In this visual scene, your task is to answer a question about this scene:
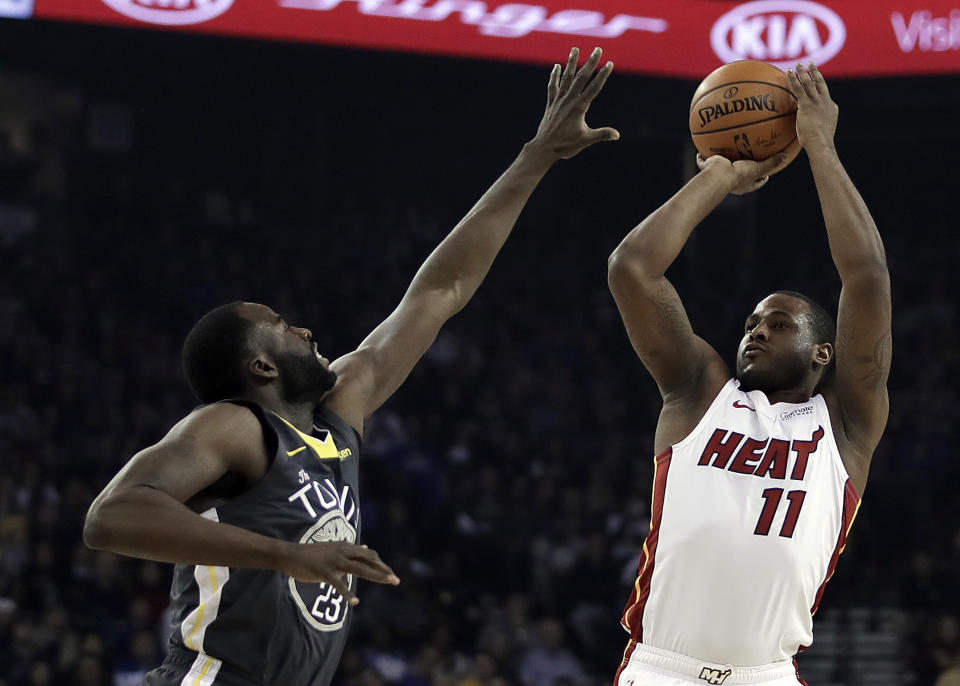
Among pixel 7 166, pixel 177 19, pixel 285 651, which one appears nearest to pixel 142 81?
pixel 7 166

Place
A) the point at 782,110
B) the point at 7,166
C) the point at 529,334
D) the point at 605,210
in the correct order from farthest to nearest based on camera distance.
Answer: the point at 605,210, the point at 7,166, the point at 529,334, the point at 782,110

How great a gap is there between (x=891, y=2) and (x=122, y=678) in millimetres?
7563

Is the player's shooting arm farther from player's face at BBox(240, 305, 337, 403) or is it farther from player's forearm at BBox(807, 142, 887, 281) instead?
player's face at BBox(240, 305, 337, 403)

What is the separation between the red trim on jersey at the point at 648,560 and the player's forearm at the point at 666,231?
57 centimetres

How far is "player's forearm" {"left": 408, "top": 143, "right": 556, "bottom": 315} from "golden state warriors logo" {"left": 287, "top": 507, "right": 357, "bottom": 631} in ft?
3.73

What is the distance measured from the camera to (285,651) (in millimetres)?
2955

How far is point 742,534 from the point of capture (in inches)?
141

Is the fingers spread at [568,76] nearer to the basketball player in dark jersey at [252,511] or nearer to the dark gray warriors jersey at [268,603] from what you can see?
the basketball player in dark jersey at [252,511]

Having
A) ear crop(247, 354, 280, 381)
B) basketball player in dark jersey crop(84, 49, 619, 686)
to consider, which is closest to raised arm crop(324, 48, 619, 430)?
basketball player in dark jersey crop(84, 49, 619, 686)

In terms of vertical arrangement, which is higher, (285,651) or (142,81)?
(142,81)

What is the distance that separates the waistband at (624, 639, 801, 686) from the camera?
11.6 feet

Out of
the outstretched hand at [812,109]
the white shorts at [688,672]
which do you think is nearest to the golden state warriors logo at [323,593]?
the white shorts at [688,672]

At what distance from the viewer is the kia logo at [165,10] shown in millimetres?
8430

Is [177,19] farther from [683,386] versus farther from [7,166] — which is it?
[7,166]
